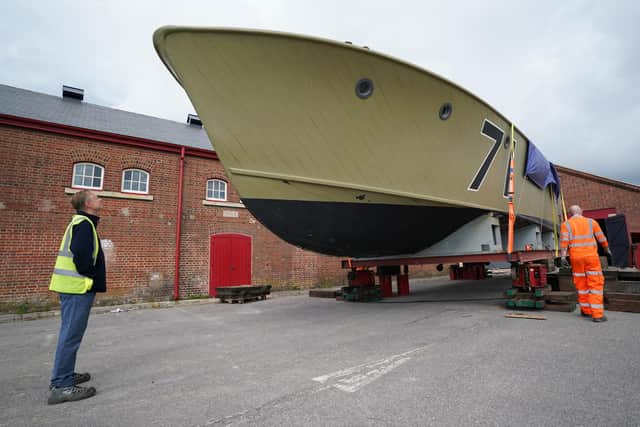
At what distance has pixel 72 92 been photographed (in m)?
11.8

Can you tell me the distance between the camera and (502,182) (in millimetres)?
5309

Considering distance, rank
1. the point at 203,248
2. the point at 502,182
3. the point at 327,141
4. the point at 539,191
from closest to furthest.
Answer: the point at 327,141, the point at 502,182, the point at 539,191, the point at 203,248

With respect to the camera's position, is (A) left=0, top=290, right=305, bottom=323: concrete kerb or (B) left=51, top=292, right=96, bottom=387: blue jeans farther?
(A) left=0, top=290, right=305, bottom=323: concrete kerb

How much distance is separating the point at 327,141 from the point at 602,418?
3142mm

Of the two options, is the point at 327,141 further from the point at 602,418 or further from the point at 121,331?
the point at 121,331

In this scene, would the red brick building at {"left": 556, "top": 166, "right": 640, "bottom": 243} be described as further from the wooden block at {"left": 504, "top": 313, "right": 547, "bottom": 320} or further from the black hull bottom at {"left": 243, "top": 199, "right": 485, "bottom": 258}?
the black hull bottom at {"left": 243, "top": 199, "right": 485, "bottom": 258}

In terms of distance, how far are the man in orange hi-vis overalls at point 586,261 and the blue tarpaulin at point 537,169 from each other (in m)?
1.64

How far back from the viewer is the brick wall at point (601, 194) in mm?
14172

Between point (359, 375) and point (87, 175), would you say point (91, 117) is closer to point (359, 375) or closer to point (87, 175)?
point (87, 175)

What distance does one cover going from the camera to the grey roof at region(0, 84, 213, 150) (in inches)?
348

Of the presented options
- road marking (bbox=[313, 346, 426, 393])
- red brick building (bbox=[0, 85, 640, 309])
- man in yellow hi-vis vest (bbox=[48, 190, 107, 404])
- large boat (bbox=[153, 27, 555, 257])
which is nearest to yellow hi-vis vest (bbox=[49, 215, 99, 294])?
man in yellow hi-vis vest (bbox=[48, 190, 107, 404])

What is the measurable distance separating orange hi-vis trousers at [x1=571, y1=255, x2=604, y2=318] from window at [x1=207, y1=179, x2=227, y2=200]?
902cm

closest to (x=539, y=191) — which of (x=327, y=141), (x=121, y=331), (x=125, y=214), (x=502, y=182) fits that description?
(x=502, y=182)

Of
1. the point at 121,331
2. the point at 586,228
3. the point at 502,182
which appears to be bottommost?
the point at 121,331
